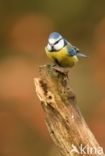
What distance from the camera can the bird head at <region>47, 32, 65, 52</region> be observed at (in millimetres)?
2950

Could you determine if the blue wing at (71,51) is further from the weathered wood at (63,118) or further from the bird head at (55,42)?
the weathered wood at (63,118)

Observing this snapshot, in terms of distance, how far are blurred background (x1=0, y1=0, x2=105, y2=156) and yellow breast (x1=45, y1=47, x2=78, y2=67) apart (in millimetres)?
2547

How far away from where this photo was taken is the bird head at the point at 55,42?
2.95 meters

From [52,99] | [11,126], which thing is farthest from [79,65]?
[52,99]

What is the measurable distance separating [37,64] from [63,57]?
3.83 metres

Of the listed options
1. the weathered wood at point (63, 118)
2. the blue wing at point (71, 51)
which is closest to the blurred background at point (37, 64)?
the blue wing at point (71, 51)

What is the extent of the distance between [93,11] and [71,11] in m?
0.22

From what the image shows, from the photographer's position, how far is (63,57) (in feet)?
9.84

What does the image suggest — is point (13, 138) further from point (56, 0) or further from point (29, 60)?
point (56, 0)

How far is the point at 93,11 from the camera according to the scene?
24.6 ft

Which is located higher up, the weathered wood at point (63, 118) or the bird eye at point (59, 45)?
the bird eye at point (59, 45)

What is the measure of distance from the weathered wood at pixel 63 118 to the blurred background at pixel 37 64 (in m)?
2.73

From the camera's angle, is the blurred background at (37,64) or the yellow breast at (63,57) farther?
the blurred background at (37,64)

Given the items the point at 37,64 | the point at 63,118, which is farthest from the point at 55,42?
the point at 37,64
